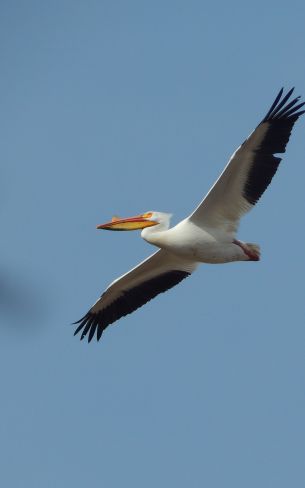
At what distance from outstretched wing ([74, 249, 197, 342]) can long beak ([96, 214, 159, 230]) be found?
432mm

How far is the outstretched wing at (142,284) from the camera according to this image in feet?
59.4

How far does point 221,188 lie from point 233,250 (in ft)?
2.71

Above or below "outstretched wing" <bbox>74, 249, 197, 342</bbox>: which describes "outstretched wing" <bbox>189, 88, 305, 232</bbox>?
above

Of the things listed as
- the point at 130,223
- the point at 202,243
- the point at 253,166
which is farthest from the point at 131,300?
the point at 253,166

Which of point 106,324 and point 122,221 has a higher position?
point 122,221

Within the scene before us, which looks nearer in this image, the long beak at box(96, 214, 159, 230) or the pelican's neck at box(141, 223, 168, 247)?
the pelican's neck at box(141, 223, 168, 247)

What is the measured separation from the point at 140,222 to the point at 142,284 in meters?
0.86

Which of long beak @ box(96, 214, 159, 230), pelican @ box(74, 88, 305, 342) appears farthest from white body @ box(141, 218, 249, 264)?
long beak @ box(96, 214, 159, 230)

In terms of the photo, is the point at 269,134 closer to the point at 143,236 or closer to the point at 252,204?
the point at 252,204

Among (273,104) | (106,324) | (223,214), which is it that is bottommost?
(106,324)

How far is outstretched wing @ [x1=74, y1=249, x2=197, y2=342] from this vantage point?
18109 mm

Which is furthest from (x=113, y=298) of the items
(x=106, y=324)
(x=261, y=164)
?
(x=261, y=164)

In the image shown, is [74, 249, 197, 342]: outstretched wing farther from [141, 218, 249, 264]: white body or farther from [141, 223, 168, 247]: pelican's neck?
[141, 218, 249, 264]: white body

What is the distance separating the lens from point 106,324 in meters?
18.7
